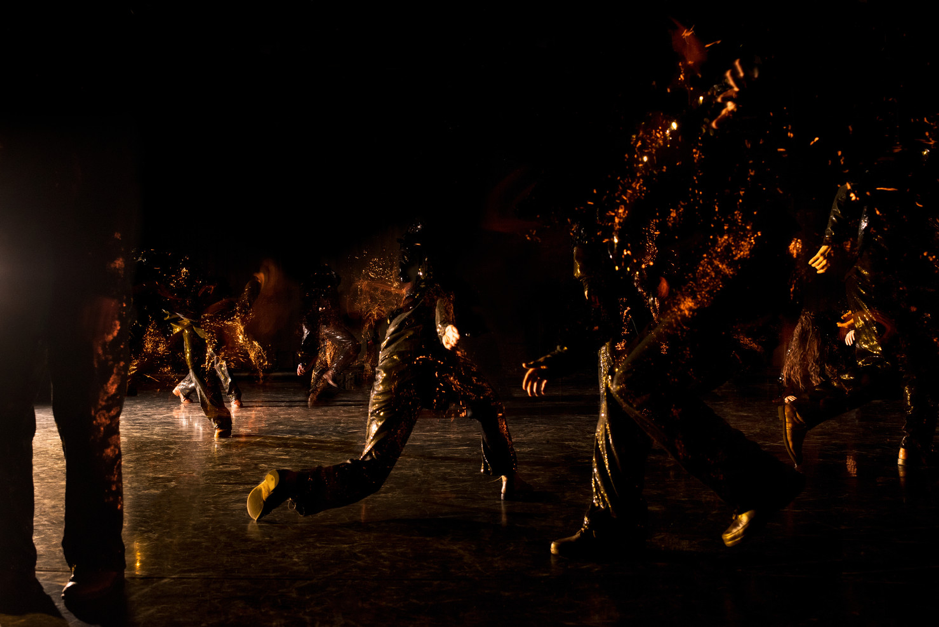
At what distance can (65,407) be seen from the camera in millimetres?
2264

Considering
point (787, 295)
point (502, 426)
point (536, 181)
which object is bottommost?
point (502, 426)

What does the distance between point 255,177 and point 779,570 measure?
52.1 ft

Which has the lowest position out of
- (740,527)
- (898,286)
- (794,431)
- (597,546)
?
(597,546)

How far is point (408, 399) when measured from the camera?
Answer: 3.22 metres

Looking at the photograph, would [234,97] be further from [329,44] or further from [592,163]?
[592,163]

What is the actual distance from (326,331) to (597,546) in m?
7.48

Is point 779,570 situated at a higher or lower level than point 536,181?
lower

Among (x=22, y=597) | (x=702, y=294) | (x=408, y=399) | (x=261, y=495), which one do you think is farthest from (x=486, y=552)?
(x=22, y=597)

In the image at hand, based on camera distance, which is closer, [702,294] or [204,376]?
[702,294]

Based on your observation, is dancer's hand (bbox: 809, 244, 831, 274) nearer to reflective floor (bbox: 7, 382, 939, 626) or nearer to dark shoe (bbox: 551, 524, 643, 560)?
reflective floor (bbox: 7, 382, 939, 626)

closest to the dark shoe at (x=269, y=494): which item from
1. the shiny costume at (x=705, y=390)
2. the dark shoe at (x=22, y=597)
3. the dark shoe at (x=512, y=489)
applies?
the dark shoe at (x=22, y=597)

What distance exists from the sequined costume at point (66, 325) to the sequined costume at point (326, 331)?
269 inches

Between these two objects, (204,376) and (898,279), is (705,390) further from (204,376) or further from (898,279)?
(204,376)

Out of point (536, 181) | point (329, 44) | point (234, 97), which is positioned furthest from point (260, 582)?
point (234, 97)
